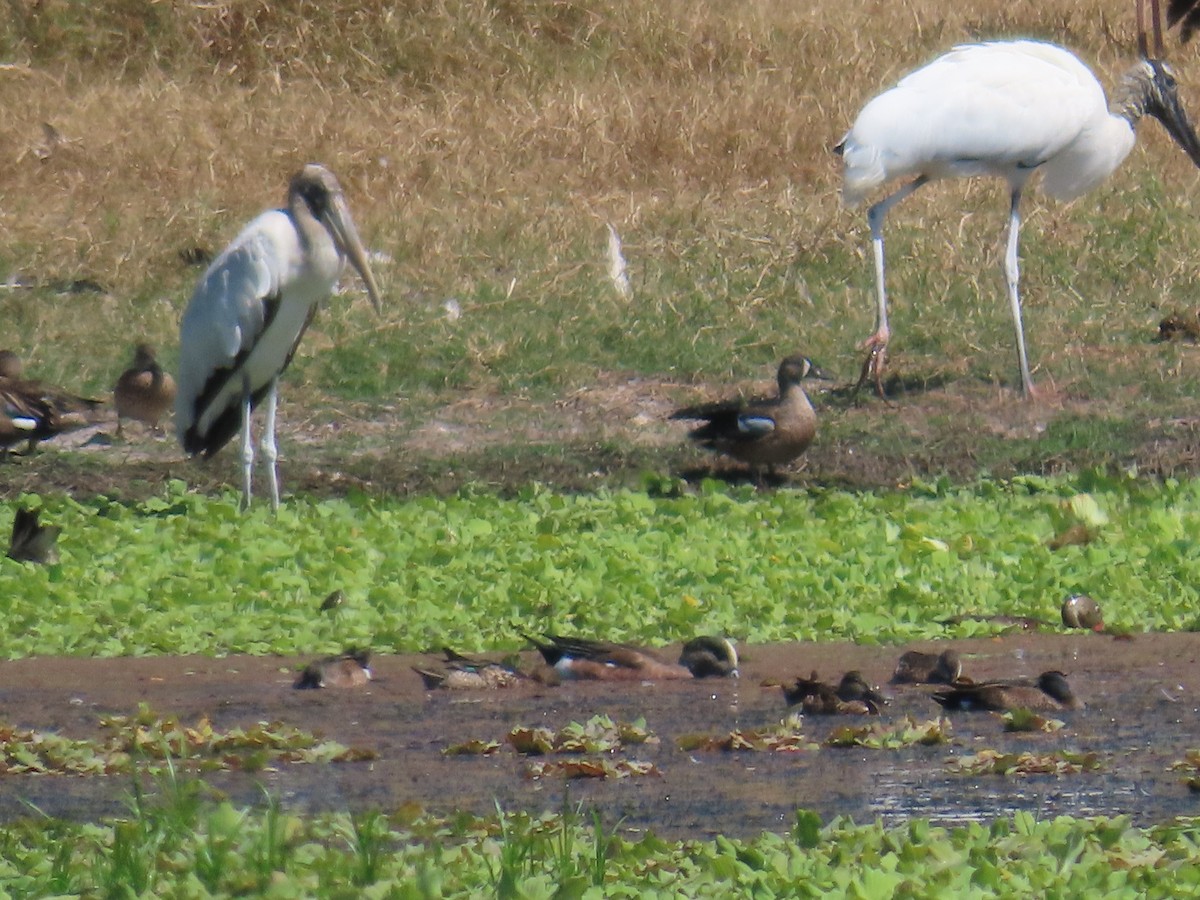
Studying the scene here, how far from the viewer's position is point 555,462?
9484 mm

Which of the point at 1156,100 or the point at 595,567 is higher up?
the point at 1156,100

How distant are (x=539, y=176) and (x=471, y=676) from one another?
8.80 meters

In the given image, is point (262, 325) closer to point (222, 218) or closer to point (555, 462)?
point (555, 462)

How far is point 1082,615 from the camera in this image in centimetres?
641

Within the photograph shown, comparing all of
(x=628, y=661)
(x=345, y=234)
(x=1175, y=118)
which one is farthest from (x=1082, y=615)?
(x=1175, y=118)

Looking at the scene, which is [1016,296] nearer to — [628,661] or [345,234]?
[345,234]

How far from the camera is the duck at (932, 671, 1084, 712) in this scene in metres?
5.36

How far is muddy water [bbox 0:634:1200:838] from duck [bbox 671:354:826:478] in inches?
107

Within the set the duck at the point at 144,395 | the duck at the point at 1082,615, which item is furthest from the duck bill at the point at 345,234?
the duck at the point at 1082,615

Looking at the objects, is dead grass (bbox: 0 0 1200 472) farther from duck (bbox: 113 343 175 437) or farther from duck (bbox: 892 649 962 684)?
duck (bbox: 892 649 962 684)

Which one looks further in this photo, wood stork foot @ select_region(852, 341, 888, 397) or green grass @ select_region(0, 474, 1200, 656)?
wood stork foot @ select_region(852, 341, 888, 397)

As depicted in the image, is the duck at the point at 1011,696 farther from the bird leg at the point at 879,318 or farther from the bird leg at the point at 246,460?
the bird leg at the point at 879,318

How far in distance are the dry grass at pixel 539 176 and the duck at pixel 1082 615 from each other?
466 centimetres

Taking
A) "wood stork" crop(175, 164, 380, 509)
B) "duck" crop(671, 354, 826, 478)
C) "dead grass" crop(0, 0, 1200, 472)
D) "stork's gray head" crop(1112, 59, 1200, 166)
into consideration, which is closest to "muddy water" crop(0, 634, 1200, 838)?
"duck" crop(671, 354, 826, 478)
